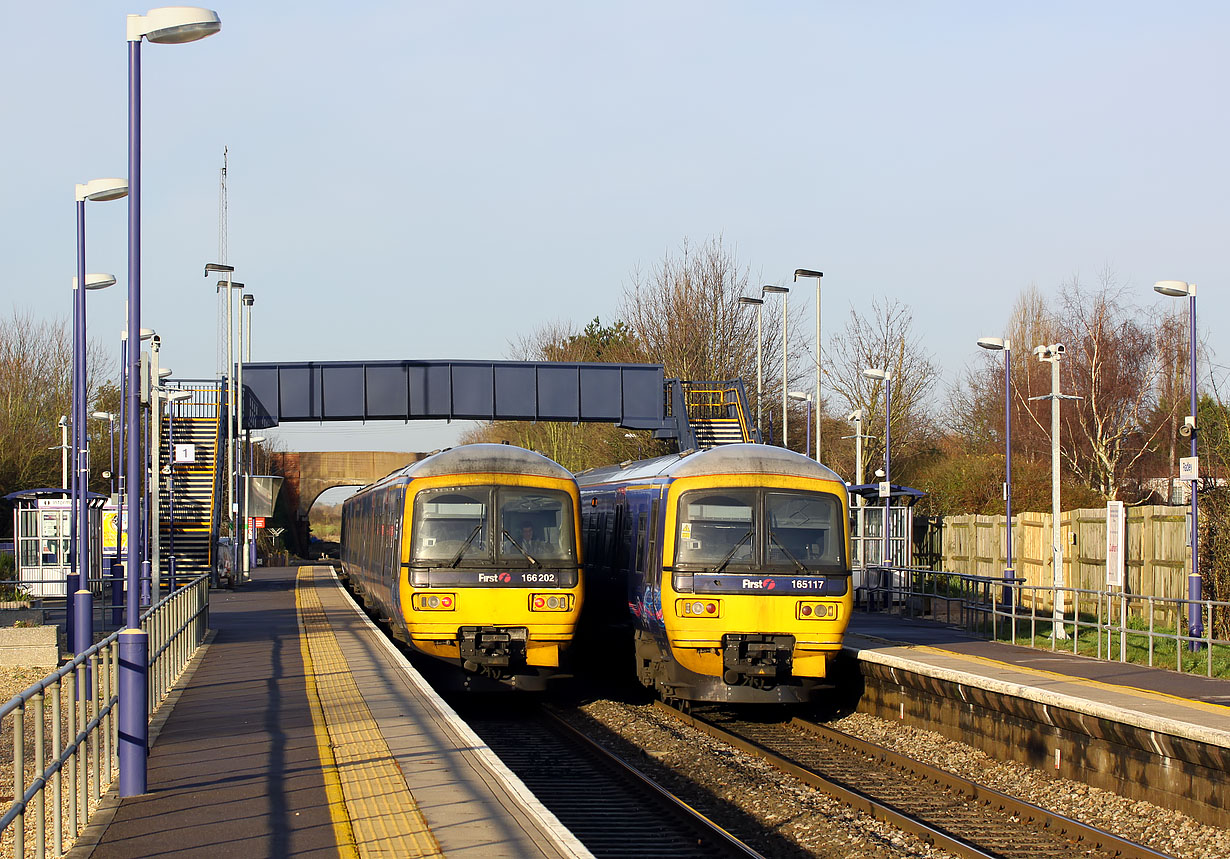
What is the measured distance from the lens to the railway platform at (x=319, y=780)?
7.67 meters

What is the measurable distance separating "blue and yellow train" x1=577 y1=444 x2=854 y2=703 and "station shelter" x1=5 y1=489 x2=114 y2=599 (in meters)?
Answer: 20.7

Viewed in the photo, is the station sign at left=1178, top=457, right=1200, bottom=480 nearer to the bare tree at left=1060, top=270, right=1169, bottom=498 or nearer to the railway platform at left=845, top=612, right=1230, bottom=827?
the railway platform at left=845, top=612, right=1230, bottom=827

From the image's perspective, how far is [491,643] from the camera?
54.0 ft

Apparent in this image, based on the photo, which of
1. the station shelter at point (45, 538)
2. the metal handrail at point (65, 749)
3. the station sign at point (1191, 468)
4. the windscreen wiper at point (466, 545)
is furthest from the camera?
the station shelter at point (45, 538)

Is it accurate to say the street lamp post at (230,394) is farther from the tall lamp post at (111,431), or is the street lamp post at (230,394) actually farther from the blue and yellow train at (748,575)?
the blue and yellow train at (748,575)

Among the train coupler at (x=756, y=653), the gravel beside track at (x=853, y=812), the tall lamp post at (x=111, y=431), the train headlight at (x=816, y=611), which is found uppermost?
the tall lamp post at (x=111, y=431)

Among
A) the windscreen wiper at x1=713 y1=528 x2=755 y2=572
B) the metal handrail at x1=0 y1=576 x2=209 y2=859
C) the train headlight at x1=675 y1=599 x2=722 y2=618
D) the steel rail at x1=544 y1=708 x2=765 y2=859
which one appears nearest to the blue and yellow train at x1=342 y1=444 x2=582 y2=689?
the steel rail at x1=544 y1=708 x2=765 y2=859

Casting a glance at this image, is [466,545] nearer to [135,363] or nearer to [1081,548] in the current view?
[135,363]

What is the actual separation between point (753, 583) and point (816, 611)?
83cm

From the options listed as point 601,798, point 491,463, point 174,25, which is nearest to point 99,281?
point 491,463

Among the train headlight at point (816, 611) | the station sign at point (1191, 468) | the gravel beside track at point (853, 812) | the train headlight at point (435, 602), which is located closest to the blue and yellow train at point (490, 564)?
the train headlight at point (435, 602)

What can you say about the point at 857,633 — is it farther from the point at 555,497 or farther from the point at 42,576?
the point at 42,576

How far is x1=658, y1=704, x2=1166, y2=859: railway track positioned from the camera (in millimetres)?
10250

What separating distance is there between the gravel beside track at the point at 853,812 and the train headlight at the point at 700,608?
1.49m
